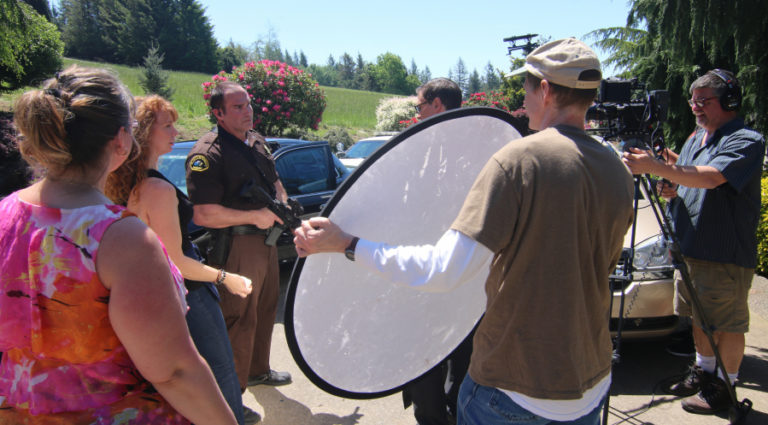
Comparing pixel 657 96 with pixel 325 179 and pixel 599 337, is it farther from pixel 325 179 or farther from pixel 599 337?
pixel 325 179

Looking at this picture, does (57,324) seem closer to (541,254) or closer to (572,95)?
(541,254)

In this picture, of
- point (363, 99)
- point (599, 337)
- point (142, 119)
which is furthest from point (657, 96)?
point (363, 99)

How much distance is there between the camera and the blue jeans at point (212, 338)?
1.99 metres

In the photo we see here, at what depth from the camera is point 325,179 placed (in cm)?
595

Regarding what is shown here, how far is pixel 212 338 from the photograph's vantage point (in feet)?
6.64

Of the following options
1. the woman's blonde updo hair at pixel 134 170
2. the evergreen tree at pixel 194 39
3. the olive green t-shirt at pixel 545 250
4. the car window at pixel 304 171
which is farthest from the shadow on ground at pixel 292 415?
the evergreen tree at pixel 194 39

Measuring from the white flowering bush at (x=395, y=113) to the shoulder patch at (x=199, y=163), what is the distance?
18.3 metres

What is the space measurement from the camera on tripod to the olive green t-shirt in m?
1.29

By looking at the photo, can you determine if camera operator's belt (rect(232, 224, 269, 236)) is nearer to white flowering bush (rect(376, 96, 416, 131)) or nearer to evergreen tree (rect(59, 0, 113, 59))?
white flowering bush (rect(376, 96, 416, 131))

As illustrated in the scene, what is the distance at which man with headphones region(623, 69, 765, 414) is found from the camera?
266 cm

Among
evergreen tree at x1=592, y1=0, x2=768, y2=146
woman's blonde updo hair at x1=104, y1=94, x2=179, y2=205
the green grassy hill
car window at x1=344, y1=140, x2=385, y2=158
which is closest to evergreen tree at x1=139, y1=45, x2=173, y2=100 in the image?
the green grassy hill

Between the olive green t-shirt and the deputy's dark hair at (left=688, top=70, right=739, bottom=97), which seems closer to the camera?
the olive green t-shirt

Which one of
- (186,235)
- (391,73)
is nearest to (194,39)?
(391,73)

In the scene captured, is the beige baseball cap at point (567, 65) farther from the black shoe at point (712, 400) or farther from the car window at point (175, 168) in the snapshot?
the car window at point (175, 168)
